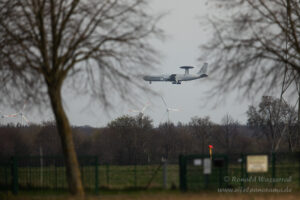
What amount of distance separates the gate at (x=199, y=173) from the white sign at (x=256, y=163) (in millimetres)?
1153

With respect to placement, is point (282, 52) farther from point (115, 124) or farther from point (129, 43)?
point (115, 124)

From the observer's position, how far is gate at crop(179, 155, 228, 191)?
22.3m

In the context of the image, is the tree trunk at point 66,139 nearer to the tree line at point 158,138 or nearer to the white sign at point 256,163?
the white sign at point 256,163

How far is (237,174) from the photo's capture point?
23609mm

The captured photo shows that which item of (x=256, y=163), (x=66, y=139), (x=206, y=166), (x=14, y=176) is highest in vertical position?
(x=66, y=139)

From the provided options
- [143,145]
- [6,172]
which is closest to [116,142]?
[143,145]

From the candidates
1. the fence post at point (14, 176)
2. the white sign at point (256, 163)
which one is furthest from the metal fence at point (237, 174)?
the fence post at point (14, 176)

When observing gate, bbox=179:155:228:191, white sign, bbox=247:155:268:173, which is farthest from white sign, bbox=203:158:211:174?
white sign, bbox=247:155:268:173

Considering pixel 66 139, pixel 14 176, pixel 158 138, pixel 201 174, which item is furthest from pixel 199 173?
pixel 158 138

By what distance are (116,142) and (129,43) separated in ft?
215

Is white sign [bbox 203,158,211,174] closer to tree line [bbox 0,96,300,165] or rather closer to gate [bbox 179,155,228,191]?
gate [bbox 179,155,228,191]

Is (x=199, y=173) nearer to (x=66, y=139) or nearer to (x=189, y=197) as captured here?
(x=189, y=197)

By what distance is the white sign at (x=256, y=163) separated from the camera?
2286 centimetres

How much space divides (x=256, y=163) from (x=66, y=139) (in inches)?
317
